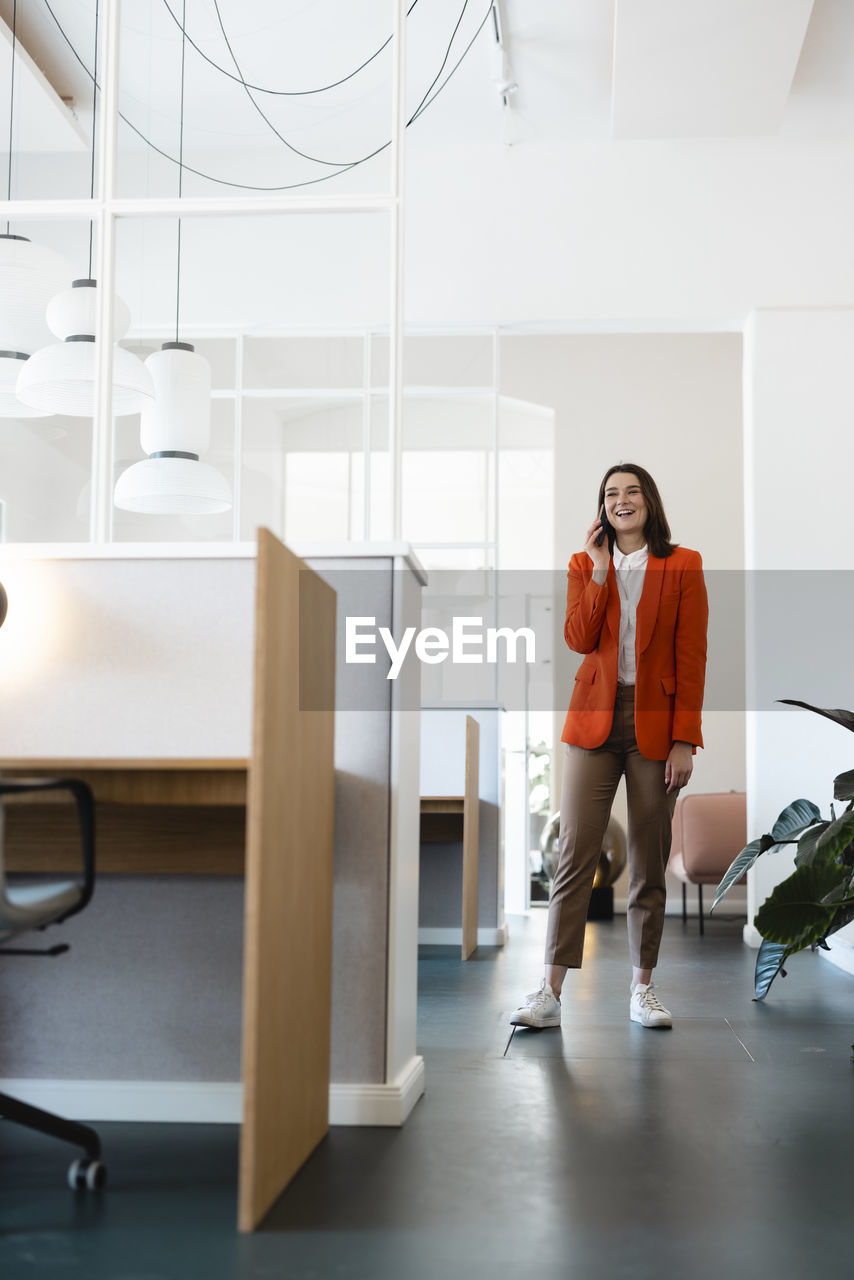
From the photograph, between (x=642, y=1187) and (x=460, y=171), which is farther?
(x=460, y=171)

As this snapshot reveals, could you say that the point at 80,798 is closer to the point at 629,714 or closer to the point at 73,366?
the point at 629,714

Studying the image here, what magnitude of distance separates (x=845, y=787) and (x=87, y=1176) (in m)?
1.94

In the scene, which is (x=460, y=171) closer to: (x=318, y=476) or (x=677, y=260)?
(x=677, y=260)

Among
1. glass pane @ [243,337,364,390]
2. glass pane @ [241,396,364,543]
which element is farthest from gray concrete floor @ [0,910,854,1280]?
glass pane @ [243,337,364,390]

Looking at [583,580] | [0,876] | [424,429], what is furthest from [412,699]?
[424,429]

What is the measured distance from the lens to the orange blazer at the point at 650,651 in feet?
9.96

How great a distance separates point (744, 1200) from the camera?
1809 millimetres

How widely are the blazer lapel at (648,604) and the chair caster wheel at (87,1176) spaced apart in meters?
1.78

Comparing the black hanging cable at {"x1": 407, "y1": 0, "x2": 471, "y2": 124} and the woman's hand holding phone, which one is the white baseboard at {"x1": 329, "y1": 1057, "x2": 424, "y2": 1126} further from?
the black hanging cable at {"x1": 407, "y1": 0, "x2": 471, "y2": 124}

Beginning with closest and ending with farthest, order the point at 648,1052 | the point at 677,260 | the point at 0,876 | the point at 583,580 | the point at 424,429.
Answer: the point at 0,876, the point at 648,1052, the point at 583,580, the point at 677,260, the point at 424,429

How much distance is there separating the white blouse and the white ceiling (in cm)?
213

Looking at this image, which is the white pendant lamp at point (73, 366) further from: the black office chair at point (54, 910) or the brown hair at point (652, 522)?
the black office chair at point (54, 910)

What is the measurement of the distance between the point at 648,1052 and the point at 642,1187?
3.30ft

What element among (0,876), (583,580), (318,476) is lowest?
(0,876)
